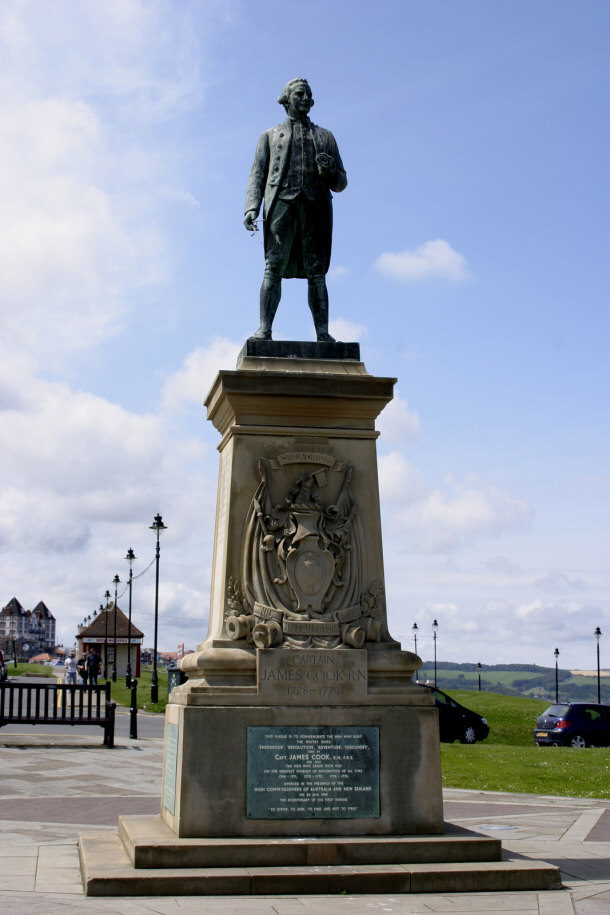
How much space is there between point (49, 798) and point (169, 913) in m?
7.03

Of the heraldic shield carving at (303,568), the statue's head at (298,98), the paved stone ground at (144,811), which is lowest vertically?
the paved stone ground at (144,811)

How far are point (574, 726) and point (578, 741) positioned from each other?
39cm

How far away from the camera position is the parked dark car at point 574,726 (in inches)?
1079

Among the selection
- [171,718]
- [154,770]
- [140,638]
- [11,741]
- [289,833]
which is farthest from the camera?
[140,638]

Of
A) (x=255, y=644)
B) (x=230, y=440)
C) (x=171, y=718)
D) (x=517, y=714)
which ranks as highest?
(x=230, y=440)

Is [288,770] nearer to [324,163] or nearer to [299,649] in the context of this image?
[299,649]

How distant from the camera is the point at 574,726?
27.8 meters

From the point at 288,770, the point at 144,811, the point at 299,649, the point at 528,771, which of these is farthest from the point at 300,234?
the point at 528,771

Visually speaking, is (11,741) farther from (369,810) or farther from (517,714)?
(517,714)

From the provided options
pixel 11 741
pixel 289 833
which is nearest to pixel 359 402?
pixel 289 833

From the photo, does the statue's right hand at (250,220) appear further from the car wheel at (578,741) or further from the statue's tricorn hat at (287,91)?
the car wheel at (578,741)

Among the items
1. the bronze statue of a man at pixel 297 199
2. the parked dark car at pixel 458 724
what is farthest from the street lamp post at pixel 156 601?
the bronze statue of a man at pixel 297 199

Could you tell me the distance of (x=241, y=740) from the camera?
26.1 ft

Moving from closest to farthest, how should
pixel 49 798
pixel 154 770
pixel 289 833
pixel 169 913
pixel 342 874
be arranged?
pixel 169 913 < pixel 342 874 < pixel 289 833 < pixel 49 798 < pixel 154 770
